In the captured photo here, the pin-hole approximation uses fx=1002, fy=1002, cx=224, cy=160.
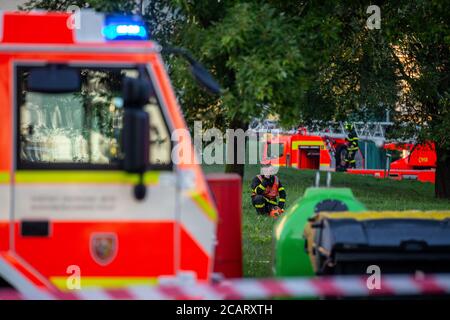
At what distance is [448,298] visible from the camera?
6984 millimetres

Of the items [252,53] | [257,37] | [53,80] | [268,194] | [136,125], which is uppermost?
[257,37]

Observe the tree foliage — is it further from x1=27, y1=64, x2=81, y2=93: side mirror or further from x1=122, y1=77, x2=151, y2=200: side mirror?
x1=122, y1=77, x2=151, y2=200: side mirror

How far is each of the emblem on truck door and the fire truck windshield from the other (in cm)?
48

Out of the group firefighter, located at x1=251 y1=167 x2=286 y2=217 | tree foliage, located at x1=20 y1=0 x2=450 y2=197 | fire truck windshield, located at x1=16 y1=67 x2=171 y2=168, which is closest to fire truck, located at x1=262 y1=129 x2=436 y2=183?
firefighter, located at x1=251 y1=167 x2=286 y2=217

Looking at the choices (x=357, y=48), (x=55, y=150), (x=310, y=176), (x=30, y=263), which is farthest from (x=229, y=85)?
(x=310, y=176)

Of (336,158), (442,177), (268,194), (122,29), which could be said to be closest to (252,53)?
(122,29)

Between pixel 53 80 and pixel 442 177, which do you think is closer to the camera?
pixel 53 80

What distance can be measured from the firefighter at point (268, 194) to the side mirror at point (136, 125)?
12726 mm

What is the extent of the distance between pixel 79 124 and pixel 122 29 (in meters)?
1.05

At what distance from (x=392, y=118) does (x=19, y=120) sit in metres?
20.3

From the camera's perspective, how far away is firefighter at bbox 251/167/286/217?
60.2 feet

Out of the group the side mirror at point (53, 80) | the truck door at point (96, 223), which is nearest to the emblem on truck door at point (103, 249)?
the truck door at point (96, 223)

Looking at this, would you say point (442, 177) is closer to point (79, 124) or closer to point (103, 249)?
point (79, 124)

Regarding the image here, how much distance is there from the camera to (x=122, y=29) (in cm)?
619
